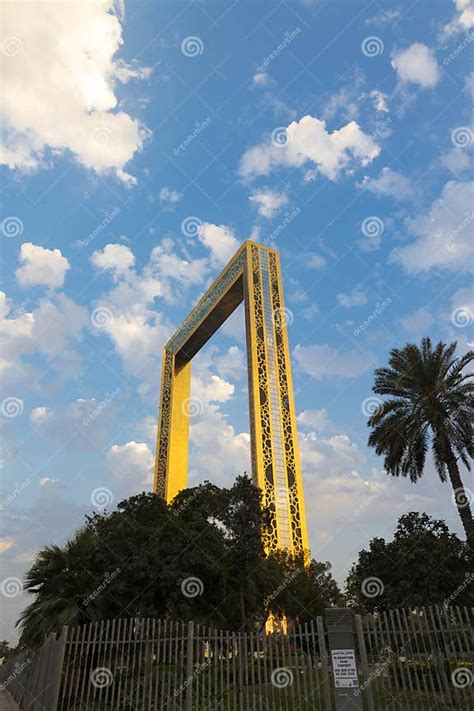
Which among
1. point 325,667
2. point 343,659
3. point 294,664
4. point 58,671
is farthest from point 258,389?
point 343,659

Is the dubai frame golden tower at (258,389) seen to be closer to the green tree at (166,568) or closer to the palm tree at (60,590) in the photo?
the green tree at (166,568)

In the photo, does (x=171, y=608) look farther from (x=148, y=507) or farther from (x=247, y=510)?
(x=247, y=510)

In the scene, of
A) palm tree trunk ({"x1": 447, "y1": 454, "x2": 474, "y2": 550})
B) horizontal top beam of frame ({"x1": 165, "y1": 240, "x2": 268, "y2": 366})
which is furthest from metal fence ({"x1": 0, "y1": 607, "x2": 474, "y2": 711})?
horizontal top beam of frame ({"x1": 165, "y1": 240, "x2": 268, "y2": 366})

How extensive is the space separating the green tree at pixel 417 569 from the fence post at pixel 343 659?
671cm

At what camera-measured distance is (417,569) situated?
48.8 ft

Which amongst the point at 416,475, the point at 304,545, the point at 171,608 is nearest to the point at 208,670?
the point at 171,608

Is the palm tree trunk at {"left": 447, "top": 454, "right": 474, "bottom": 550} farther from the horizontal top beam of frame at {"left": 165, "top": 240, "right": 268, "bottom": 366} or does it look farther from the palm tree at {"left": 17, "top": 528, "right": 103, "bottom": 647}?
the horizontal top beam of frame at {"left": 165, "top": 240, "right": 268, "bottom": 366}

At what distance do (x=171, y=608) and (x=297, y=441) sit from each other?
16002 mm

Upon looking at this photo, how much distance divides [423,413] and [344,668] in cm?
1309

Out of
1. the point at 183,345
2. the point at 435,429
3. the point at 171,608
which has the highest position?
the point at 183,345

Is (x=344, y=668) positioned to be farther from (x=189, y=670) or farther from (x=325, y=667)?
(x=189, y=670)

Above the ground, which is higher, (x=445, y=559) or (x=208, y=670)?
(x=445, y=559)

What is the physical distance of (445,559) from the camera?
15102mm

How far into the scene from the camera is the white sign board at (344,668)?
28.0 ft
